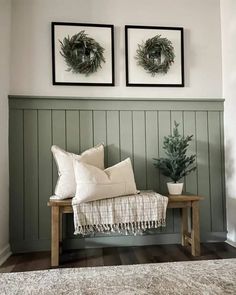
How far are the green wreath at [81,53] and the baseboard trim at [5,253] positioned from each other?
63.7 inches

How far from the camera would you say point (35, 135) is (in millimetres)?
2309

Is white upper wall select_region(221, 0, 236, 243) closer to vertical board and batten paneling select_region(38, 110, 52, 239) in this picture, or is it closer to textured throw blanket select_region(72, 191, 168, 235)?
textured throw blanket select_region(72, 191, 168, 235)

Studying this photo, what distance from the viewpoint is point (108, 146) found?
238 cm

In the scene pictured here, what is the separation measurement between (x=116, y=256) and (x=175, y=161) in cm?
91

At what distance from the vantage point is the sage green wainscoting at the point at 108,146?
89.6 inches

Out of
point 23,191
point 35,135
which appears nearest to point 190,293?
point 23,191

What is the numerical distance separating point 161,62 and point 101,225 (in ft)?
5.08

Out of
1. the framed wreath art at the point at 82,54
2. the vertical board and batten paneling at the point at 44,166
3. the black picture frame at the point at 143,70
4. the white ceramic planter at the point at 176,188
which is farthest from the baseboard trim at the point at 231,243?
the framed wreath art at the point at 82,54

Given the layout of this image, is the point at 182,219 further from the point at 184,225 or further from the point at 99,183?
the point at 99,183

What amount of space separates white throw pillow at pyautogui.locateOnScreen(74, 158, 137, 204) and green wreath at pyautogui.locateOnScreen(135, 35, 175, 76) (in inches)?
40.8

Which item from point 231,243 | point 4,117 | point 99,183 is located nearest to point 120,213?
point 99,183

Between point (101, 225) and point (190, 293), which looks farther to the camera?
point (101, 225)

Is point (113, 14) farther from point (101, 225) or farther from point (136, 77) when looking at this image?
point (101, 225)

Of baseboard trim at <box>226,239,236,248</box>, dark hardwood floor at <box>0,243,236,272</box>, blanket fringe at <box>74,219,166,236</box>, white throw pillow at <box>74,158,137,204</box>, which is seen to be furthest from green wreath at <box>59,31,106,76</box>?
baseboard trim at <box>226,239,236,248</box>
